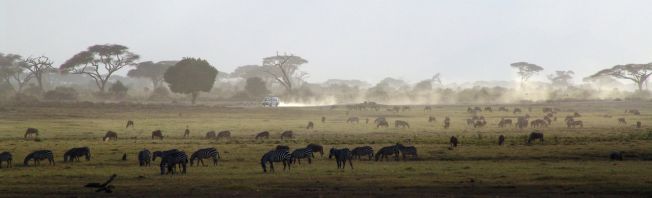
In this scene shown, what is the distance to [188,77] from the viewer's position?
11319cm

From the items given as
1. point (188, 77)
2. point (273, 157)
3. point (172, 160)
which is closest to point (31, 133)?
point (172, 160)

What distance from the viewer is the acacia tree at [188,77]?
371 feet

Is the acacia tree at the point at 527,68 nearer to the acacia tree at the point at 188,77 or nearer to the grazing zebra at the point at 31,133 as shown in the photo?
the acacia tree at the point at 188,77

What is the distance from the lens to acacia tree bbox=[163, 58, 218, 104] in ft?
371

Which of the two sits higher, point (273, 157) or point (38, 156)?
point (273, 157)

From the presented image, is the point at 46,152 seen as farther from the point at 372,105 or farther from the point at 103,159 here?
the point at 372,105

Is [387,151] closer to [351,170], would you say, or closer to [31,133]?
[351,170]

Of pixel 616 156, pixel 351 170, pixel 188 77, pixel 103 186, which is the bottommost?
pixel 103 186

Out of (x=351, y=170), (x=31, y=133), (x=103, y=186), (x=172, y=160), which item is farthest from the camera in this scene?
(x=31, y=133)

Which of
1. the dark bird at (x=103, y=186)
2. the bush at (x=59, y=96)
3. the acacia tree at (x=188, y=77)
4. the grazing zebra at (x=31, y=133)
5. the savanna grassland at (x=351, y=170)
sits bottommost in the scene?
the dark bird at (x=103, y=186)

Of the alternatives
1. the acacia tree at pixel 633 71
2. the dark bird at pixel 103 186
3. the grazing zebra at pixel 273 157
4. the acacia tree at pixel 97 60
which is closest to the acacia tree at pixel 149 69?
the acacia tree at pixel 97 60

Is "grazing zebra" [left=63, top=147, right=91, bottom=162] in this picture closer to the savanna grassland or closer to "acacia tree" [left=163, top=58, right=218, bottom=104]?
the savanna grassland

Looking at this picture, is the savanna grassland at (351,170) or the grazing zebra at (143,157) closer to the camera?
the savanna grassland at (351,170)

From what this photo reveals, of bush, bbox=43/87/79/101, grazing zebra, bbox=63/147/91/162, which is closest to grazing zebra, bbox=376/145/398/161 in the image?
grazing zebra, bbox=63/147/91/162
